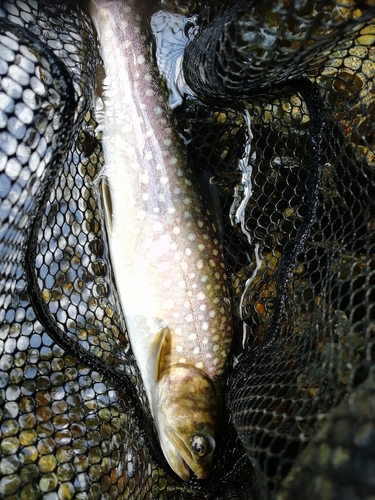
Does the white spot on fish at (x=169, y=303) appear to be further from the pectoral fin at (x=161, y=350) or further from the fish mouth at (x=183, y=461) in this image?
the fish mouth at (x=183, y=461)

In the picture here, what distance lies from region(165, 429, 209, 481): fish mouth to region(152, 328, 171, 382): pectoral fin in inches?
10.5

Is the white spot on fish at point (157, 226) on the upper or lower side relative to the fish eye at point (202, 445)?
upper

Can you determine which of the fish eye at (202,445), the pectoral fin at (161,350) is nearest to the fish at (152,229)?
the pectoral fin at (161,350)

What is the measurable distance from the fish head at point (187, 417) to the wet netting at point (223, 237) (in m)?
0.10

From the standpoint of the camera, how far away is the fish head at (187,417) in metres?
2.00

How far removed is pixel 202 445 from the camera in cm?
199

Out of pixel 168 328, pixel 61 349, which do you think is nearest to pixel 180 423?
pixel 168 328

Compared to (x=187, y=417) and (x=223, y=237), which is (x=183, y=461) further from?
(x=223, y=237)

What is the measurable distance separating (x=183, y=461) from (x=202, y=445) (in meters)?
0.12

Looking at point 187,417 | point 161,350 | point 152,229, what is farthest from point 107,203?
point 187,417

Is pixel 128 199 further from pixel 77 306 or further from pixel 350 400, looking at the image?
pixel 350 400

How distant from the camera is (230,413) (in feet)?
6.82

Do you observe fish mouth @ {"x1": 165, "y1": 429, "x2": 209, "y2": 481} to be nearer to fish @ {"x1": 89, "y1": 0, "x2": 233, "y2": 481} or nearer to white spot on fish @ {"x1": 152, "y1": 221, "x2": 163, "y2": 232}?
fish @ {"x1": 89, "y1": 0, "x2": 233, "y2": 481}

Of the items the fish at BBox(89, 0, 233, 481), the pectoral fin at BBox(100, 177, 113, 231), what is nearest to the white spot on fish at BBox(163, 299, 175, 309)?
the fish at BBox(89, 0, 233, 481)
